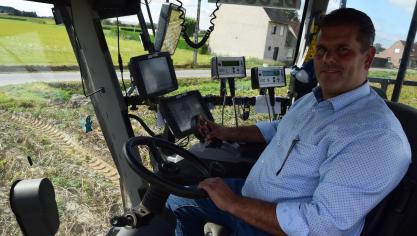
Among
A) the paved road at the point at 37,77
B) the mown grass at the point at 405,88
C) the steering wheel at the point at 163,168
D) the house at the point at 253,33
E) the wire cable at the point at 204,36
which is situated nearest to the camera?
the steering wheel at the point at 163,168

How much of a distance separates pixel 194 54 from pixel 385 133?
1.64 m

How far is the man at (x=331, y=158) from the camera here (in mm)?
1164

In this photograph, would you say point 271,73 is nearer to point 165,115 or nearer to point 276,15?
point 276,15

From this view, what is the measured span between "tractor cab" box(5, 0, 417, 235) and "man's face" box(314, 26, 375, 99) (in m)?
0.26

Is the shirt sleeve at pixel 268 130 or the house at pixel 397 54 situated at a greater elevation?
the house at pixel 397 54

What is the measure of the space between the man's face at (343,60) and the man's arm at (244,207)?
1.59 feet

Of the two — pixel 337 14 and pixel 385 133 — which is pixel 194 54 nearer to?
pixel 337 14

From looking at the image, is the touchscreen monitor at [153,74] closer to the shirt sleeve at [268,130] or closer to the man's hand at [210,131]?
the man's hand at [210,131]

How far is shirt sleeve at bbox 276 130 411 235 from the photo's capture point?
115 centimetres

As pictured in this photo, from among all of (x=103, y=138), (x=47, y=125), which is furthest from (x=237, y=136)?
(x=47, y=125)

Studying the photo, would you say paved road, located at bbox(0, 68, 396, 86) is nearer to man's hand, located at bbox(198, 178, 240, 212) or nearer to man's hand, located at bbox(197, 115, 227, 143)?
man's hand, located at bbox(197, 115, 227, 143)

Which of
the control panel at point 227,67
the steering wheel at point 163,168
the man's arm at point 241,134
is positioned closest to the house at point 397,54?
the control panel at point 227,67

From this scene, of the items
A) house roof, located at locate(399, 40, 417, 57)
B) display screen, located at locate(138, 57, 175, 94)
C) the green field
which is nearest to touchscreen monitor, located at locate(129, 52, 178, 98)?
display screen, located at locate(138, 57, 175, 94)

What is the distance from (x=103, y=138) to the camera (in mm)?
2238
